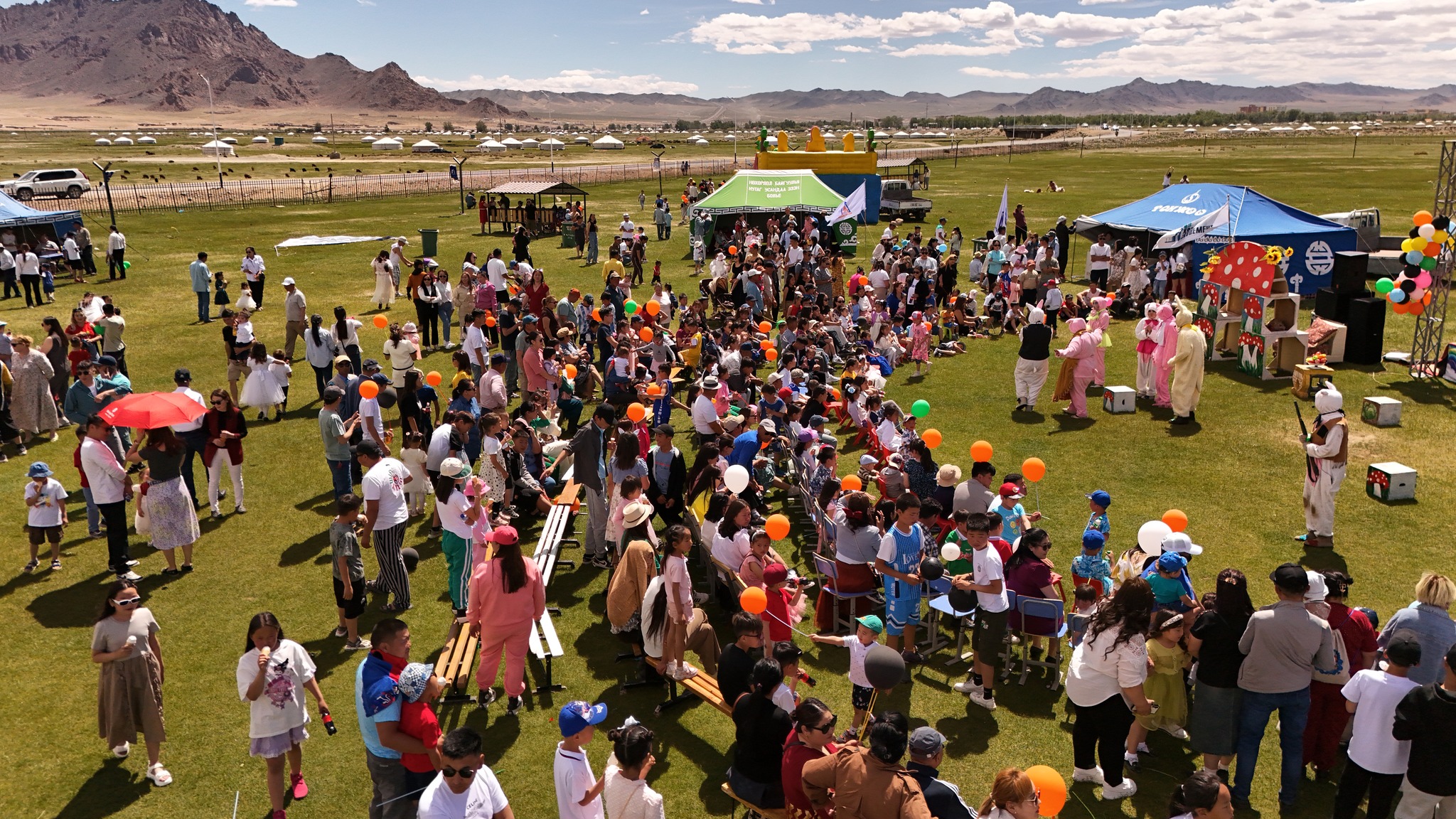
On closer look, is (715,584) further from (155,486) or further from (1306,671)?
(155,486)

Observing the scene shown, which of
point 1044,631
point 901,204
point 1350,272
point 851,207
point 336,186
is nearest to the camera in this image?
point 1044,631

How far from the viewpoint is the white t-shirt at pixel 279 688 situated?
5.91 m

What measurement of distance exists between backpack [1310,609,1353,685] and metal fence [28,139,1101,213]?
4773cm

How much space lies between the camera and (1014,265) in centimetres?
2231

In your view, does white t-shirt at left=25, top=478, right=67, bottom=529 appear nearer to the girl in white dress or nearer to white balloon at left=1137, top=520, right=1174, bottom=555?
the girl in white dress

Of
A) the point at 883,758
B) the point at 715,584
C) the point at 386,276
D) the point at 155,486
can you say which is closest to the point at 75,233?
the point at 386,276

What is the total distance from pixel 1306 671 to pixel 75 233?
32.4 metres

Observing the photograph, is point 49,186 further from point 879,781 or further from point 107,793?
point 879,781

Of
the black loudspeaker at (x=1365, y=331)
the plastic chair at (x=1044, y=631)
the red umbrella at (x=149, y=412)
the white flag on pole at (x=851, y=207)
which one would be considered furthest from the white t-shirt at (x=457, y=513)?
the white flag on pole at (x=851, y=207)

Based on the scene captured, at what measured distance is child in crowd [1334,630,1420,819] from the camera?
546cm

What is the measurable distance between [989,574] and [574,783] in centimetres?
391

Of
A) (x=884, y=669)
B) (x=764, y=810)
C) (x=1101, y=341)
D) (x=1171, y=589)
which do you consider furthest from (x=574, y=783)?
(x=1101, y=341)

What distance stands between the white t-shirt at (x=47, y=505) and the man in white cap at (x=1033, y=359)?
44.8 feet

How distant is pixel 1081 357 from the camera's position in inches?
587
